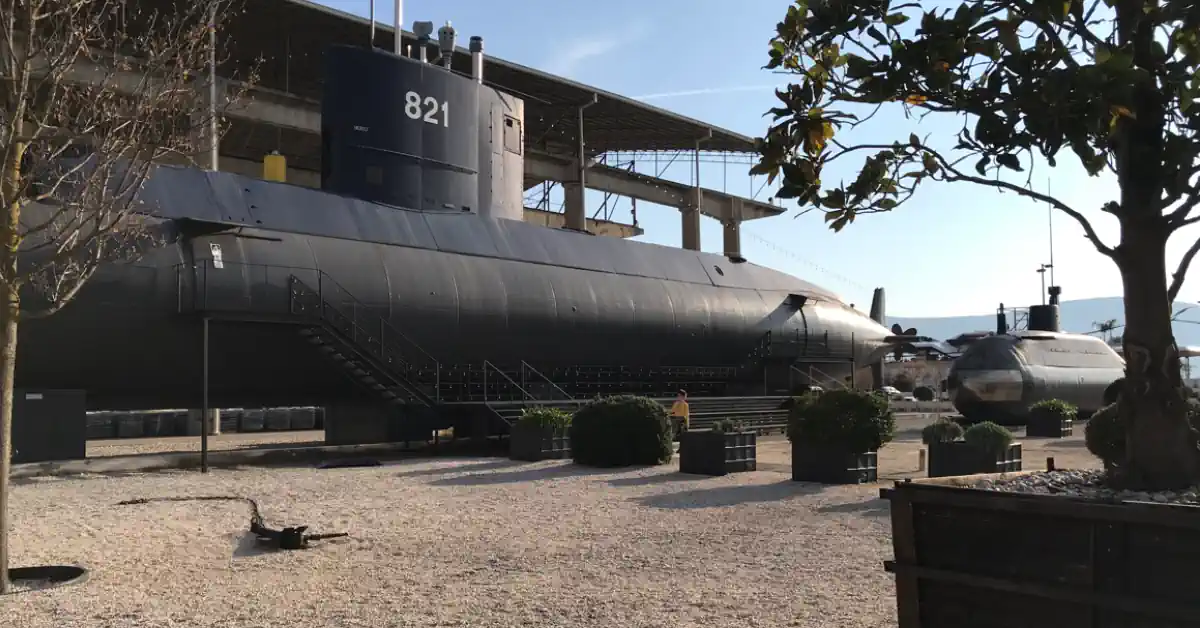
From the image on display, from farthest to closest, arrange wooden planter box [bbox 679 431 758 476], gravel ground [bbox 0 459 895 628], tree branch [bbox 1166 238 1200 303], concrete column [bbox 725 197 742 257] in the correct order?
concrete column [bbox 725 197 742 257] → wooden planter box [bbox 679 431 758 476] → gravel ground [bbox 0 459 895 628] → tree branch [bbox 1166 238 1200 303]

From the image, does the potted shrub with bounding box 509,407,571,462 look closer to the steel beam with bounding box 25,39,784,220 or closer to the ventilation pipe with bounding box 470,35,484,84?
the ventilation pipe with bounding box 470,35,484,84

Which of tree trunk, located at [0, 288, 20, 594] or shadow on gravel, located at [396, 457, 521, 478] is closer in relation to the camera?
tree trunk, located at [0, 288, 20, 594]

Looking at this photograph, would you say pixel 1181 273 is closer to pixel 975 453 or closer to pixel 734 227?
pixel 975 453

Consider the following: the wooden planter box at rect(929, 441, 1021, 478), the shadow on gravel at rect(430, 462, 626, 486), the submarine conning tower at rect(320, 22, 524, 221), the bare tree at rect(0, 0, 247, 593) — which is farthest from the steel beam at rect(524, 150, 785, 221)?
the bare tree at rect(0, 0, 247, 593)

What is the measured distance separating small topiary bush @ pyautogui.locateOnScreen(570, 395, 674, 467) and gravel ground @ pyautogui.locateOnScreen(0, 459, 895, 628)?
6.41ft

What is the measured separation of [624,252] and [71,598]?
19.4 m

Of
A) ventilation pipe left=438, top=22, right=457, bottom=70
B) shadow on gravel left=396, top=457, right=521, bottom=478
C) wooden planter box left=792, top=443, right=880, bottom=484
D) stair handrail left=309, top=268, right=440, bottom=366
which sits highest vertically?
ventilation pipe left=438, top=22, right=457, bottom=70

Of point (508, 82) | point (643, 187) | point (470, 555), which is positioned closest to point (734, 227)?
point (643, 187)

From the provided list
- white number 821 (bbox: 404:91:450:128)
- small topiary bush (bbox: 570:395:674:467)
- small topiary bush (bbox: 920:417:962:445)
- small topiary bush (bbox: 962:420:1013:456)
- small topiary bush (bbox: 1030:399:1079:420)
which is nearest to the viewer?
small topiary bush (bbox: 962:420:1013:456)

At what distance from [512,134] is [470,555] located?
15962 millimetres

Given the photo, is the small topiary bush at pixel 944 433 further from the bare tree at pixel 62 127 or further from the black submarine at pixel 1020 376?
the black submarine at pixel 1020 376

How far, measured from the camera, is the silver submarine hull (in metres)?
15.7

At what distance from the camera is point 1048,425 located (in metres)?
24.4

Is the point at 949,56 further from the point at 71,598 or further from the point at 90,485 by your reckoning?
the point at 90,485
